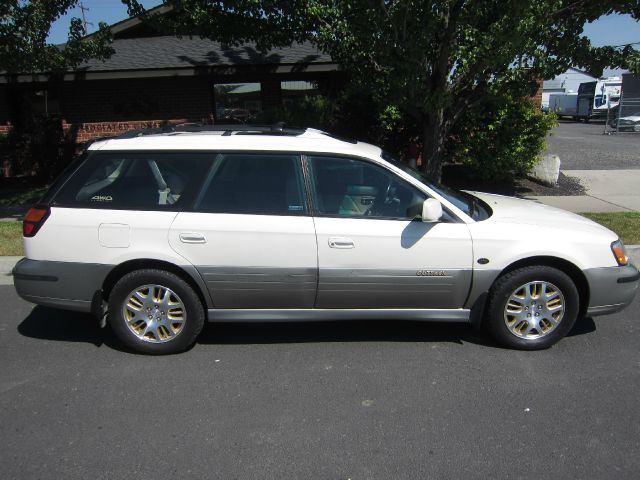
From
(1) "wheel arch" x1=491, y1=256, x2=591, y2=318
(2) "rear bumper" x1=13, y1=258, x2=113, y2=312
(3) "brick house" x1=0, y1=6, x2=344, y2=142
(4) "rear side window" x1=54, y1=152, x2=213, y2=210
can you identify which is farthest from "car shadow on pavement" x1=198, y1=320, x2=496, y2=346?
(3) "brick house" x1=0, y1=6, x2=344, y2=142

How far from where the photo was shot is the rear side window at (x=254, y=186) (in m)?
4.08

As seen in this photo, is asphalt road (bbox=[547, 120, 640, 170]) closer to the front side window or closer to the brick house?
the brick house

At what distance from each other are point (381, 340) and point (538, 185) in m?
8.21

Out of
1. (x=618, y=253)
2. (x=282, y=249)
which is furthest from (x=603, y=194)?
(x=282, y=249)

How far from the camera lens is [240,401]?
11.7 ft

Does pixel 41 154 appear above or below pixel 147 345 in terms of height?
above

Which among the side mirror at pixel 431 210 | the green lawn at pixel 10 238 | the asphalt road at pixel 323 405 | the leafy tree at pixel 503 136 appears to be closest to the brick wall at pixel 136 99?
the green lawn at pixel 10 238

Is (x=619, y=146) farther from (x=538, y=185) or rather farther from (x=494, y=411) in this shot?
(x=494, y=411)

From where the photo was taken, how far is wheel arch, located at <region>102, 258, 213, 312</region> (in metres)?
4.09

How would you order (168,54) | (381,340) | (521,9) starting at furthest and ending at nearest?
(168,54) < (521,9) < (381,340)

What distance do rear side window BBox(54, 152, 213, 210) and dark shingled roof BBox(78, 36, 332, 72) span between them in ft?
23.7

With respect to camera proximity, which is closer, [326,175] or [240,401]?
[240,401]

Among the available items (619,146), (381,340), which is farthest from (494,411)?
(619,146)

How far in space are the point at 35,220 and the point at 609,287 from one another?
4.33 metres
